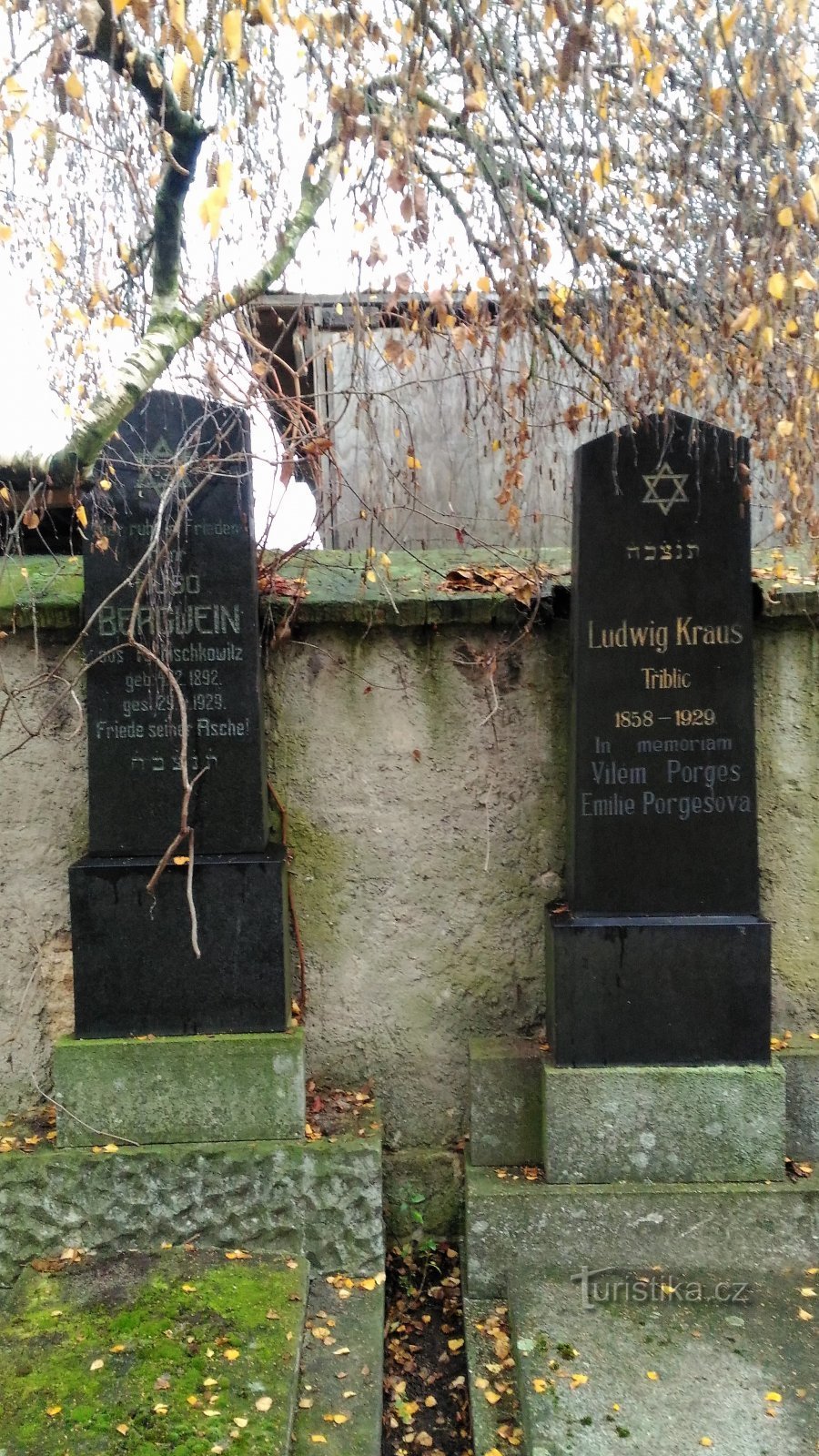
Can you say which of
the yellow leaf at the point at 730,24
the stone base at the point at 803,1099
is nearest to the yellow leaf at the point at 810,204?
the yellow leaf at the point at 730,24

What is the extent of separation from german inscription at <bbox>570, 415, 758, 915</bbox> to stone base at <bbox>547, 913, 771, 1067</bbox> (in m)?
0.08

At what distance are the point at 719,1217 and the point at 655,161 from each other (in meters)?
3.41

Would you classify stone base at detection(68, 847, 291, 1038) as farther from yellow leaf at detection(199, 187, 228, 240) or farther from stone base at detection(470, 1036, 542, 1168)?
yellow leaf at detection(199, 187, 228, 240)

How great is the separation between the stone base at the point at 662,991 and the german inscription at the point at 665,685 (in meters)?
0.08

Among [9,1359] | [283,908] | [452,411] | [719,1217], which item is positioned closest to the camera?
[9,1359]

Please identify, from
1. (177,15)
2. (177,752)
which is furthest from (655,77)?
(177,752)

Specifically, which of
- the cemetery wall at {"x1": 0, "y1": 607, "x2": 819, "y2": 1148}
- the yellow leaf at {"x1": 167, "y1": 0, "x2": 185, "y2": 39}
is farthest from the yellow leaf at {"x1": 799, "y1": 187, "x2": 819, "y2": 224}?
the yellow leaf at {"x1": 167, "y1": 0, "x2": 185, "y2": 39}

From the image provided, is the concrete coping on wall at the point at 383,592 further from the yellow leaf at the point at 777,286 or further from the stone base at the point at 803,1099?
the stone base at the point at 803,1099

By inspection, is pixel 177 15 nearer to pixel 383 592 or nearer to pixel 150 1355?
pixel 383 592

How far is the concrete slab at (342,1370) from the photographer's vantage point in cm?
271

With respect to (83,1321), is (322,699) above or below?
above

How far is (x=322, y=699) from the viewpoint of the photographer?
3.89 m

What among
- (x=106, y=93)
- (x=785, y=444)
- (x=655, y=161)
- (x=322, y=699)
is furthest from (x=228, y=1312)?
(x=655, y=161)

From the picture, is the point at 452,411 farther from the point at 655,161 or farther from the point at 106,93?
the point at 106,93
